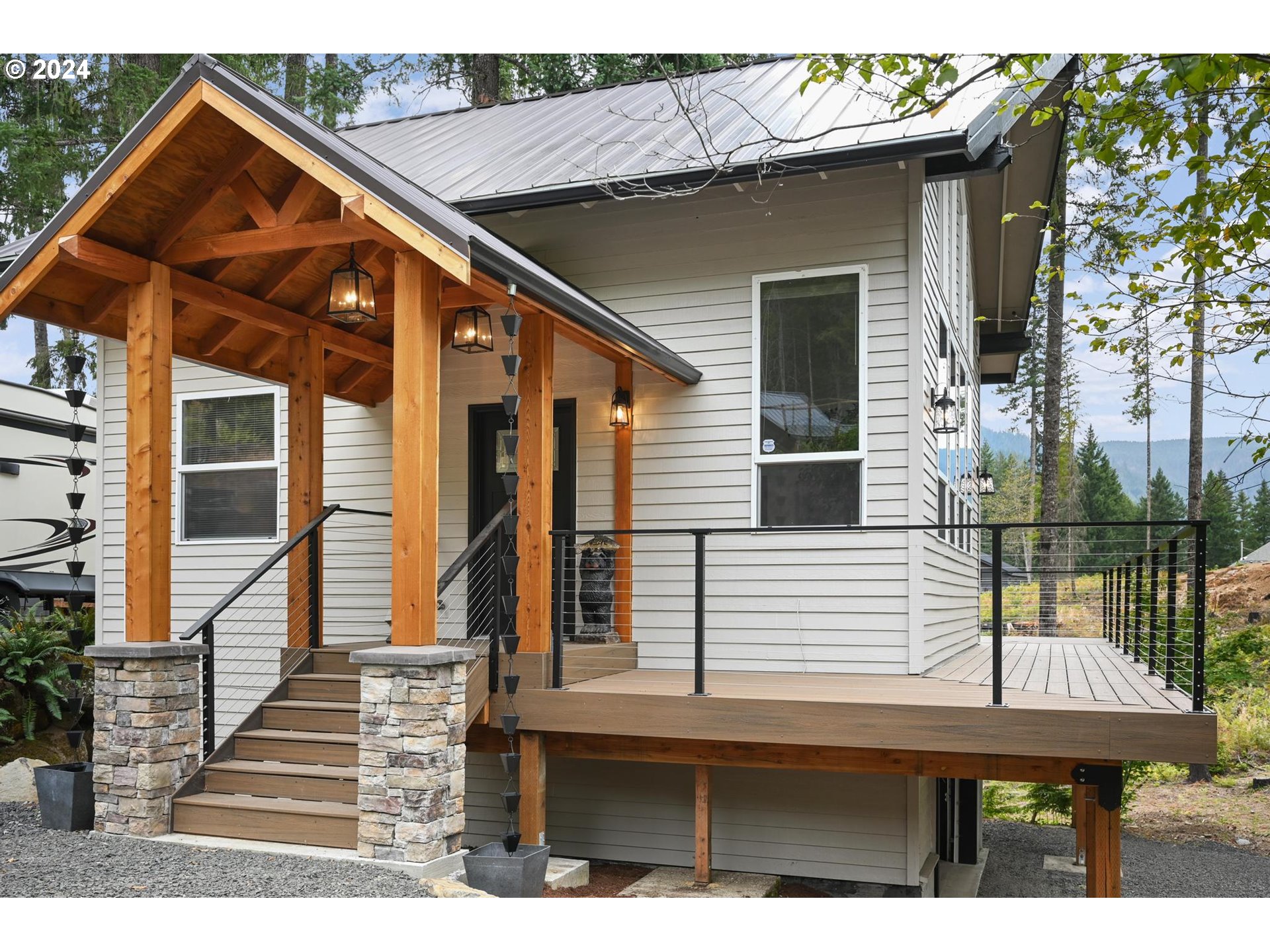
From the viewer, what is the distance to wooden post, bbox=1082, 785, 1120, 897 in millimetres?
6090

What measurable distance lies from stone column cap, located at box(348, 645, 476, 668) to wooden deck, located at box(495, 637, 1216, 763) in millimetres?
1259

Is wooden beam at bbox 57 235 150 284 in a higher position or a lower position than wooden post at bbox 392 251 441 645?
higher

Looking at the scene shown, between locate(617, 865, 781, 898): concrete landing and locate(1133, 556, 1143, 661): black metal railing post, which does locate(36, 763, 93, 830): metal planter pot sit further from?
locate(1133, 556, 1143, 661): black metal railing post

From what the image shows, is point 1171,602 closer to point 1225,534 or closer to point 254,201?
point 254,201

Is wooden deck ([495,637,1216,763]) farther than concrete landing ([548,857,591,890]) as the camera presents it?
No

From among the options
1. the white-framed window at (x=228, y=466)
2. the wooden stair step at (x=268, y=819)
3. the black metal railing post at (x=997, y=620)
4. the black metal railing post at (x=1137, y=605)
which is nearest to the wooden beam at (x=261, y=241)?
the wooden stair step at (x=268, y=819)

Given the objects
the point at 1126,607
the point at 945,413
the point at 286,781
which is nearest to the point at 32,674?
the point at 286,781

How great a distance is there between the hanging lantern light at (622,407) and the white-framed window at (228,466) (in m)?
3.38

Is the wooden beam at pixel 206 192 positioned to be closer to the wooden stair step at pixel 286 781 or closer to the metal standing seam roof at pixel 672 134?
the metal standing seam roof at pixel 672 134

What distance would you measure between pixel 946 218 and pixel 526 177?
3.81 metres

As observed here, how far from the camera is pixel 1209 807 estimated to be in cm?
1409

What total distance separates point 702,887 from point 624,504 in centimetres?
284

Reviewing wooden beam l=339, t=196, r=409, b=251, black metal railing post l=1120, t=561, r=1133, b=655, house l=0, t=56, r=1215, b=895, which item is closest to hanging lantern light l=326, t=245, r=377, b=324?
house l=0, t=56, r=1215, b=895

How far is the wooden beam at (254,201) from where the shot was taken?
6.14 meters
